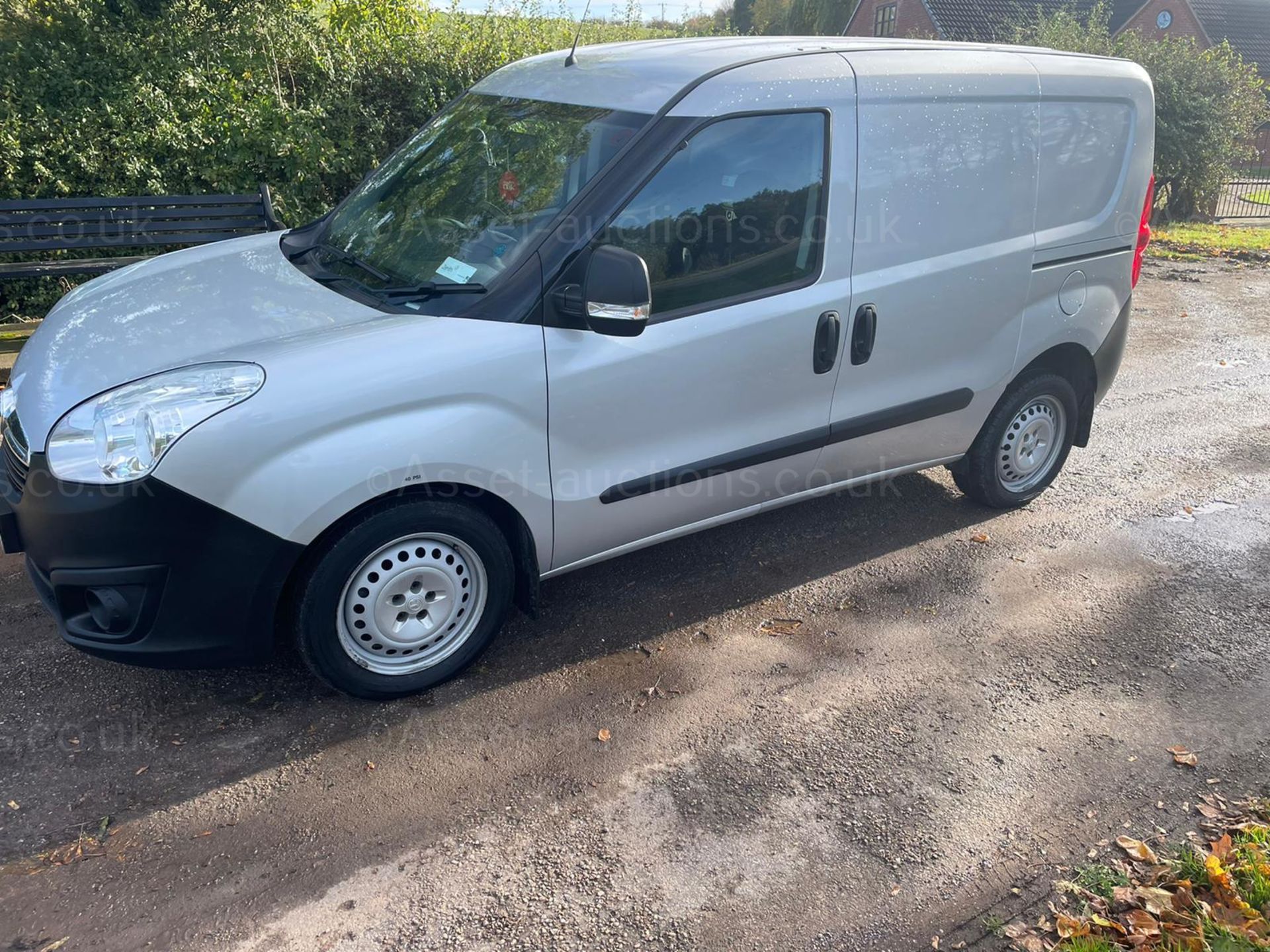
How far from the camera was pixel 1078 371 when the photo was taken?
5059 millimetres

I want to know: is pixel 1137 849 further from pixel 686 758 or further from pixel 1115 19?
pixel 1115 19

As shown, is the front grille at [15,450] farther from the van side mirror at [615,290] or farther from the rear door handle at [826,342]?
the rear door handle at [826,342]

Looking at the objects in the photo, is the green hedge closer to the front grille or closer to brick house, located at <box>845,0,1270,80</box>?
the front grille

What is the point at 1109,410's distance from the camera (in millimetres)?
6715

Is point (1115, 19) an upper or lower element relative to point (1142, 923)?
upper

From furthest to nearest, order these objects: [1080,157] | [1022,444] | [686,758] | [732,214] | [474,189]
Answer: [1022,444]
[1080,157]
[474,189]
[732,214]
[686,758]

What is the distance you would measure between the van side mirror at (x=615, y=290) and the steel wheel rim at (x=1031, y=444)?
2.46 metres

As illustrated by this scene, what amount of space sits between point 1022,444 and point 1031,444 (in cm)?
9

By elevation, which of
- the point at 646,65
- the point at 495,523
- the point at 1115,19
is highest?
the point at 1115,19

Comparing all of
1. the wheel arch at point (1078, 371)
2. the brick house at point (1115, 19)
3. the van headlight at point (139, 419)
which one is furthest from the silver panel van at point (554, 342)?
the brick house at point (1115, 19)

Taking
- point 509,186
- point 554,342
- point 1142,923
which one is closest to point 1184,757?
point 1142,923

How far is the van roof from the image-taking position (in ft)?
12.2

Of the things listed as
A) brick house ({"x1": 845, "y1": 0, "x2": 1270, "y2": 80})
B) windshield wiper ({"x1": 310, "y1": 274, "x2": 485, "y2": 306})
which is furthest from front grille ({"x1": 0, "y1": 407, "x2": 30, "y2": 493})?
brick house ({"x1": 845, "y1": 0, "x2": 1270, "y2": 80})

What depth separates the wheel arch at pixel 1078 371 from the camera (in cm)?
486
